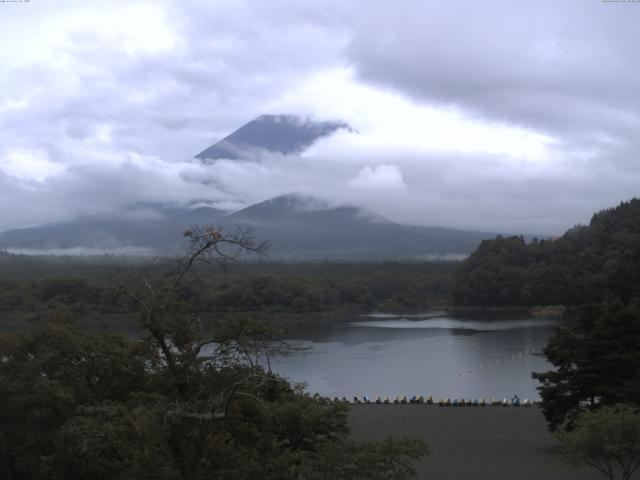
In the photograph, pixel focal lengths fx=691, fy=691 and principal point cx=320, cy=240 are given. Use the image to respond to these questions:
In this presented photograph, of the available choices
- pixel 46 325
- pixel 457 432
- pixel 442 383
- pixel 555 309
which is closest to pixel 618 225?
pixel 555 309

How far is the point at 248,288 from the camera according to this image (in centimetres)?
4638

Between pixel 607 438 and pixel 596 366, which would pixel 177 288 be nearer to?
pixel 607 438

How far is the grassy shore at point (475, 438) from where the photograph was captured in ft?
33.0

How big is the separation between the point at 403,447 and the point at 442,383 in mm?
17448

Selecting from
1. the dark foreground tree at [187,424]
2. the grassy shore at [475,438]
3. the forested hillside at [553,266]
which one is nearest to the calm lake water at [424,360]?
the grassy shore at [475,438]

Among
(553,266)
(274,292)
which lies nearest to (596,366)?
(274,292)

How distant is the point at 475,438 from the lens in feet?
41.1

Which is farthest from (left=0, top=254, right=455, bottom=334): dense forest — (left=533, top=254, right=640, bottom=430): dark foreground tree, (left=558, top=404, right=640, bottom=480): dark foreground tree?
(left=558, top=404, right=640, bottom=480): dark foreground tree

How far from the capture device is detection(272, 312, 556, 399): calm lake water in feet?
69.5

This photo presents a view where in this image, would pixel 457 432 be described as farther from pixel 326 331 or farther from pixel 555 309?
pixel 555 309

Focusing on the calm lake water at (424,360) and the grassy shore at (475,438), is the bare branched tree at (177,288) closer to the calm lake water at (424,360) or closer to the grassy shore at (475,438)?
the grassy shore at (475,438)

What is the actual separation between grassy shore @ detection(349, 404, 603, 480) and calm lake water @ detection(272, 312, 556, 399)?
86.0 inches

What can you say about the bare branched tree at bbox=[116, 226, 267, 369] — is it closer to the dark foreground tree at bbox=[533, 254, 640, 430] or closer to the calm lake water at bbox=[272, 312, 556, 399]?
the dark foreground tree at bbox=[533, 254, 640, 430]

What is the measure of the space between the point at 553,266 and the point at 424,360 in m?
27.7
